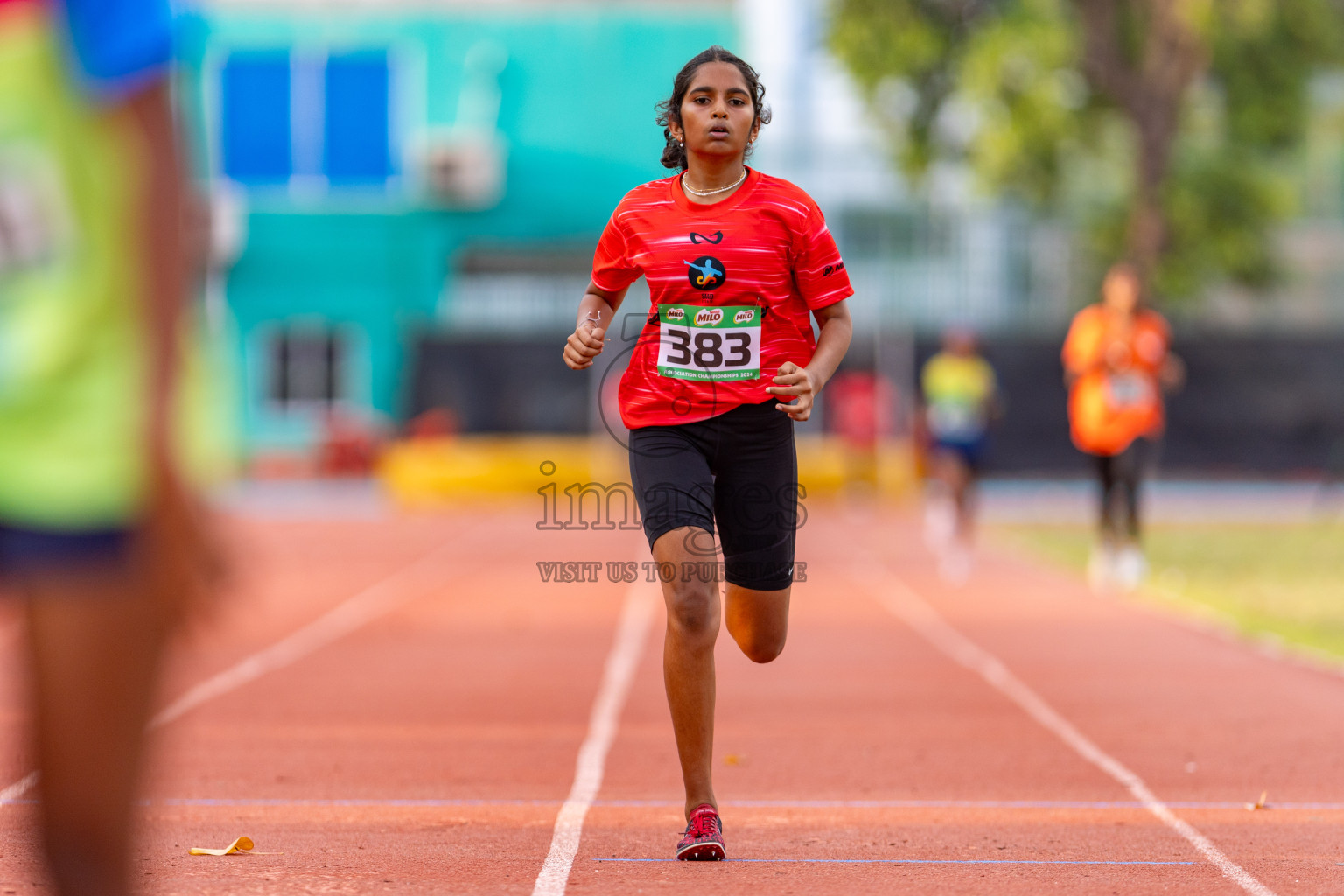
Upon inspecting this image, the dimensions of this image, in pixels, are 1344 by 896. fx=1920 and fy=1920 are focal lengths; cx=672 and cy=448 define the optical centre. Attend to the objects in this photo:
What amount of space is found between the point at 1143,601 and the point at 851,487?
48.6 feet

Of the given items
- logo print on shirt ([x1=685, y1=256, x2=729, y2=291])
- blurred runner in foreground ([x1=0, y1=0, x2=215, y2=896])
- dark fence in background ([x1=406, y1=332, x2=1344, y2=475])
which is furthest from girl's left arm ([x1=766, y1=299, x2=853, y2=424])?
dark fence in background ([x1=406, y1=332, x2=1344, y2=475])

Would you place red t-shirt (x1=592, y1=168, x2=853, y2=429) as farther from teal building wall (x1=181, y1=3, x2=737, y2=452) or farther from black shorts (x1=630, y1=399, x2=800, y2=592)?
teal building wall (x1=181, y1=3, x2=737, y2=452)

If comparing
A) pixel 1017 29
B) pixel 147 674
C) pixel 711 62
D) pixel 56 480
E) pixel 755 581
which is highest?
pixel 1017 29

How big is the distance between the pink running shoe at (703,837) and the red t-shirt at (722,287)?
1.04 metres

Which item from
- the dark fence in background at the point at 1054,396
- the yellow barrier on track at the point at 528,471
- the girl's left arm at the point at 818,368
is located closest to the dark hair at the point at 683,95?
the girl's left arm at the point at 818,368

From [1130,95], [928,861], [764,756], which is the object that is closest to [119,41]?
[928,861]

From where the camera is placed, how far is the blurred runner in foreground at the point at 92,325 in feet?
7.43

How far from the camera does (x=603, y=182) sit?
36.3 metres

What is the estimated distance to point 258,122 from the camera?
35344 millimetres

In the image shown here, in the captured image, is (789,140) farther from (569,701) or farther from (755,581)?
(755,581)

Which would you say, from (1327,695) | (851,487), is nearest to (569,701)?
(1327,695)

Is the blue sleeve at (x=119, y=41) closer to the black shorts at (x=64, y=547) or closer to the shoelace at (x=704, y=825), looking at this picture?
the black shorts at (x=64, y=547)

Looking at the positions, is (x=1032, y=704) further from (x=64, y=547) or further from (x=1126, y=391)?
(x=64, y=547)

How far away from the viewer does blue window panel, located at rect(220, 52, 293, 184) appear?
1389 inches
